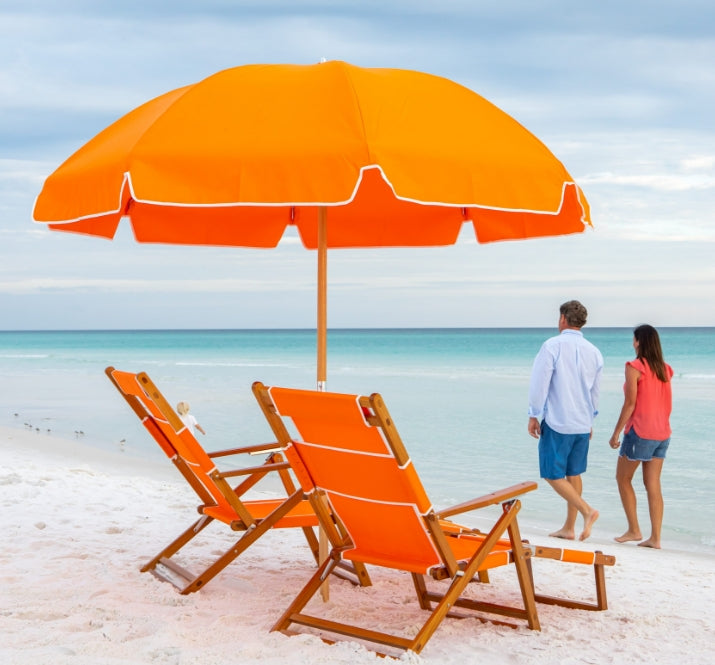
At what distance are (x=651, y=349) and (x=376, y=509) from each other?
3.06m

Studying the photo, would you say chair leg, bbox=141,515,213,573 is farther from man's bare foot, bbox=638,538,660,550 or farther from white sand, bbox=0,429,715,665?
man's bare foot, bbox=638,538,660,550

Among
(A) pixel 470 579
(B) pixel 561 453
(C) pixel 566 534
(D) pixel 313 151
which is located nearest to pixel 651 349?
(B) pixel 561 453

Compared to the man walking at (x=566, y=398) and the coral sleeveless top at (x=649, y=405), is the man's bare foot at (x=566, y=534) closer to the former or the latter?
the man walking at (x=566, y=398)

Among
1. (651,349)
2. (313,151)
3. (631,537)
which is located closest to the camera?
(313,151)

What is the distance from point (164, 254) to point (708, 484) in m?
30.6

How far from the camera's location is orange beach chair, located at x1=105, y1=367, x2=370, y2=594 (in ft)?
13.0

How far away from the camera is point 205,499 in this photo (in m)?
4.31

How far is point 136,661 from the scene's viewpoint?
3.22 metres

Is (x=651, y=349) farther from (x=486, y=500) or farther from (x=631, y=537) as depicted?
(x=486, y=500)

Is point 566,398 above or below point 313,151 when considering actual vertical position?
below

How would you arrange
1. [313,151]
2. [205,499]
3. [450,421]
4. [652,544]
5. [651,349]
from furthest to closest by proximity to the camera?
[450,421] → [652,544] → [651,349] → [205,499] → [313,151]

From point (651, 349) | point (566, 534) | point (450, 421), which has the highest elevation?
point (651, 349)

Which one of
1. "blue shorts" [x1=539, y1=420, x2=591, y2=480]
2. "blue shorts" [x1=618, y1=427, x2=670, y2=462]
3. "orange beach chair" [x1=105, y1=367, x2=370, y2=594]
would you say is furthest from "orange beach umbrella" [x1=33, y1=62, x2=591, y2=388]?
"blue shorts" [x1=618, y1=427, x2=670, y2=462]

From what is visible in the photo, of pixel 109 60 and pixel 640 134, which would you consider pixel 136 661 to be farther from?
pixel 640 134
